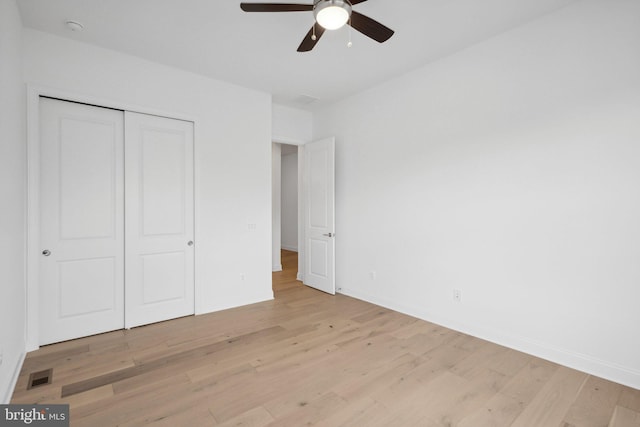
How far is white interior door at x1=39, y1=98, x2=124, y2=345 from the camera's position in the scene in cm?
296

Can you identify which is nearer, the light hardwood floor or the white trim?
the light hardwood floor

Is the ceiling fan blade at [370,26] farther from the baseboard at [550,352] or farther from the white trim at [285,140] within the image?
the baseboard at [550,352]

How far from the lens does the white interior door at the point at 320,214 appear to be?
4.70m

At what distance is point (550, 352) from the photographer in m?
2.70

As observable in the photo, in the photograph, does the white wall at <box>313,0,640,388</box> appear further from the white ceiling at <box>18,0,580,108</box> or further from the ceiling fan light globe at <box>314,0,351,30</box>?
the ceiling fan light globe at <box>314,0,351,30</box>

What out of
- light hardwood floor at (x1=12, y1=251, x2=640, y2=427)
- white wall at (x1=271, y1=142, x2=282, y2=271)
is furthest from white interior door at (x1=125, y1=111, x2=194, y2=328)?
white wall at (x1=271, y1=142, x2=282, y2=271)

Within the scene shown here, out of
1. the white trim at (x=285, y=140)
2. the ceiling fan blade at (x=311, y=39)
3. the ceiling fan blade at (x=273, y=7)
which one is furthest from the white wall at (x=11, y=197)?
the white trim at (x=285, y=140)

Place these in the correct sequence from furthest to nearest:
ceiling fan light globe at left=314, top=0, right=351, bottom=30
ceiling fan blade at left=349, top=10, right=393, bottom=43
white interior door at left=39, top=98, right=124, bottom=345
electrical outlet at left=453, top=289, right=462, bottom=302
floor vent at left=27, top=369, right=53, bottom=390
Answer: electrical outlet at left=453, top=289, right=462, bottom=302 < white interior door at left=39, top=98, right=124, bottom=345 < floor vent at left=27, top=369, right=53, bottom=390 < ceiling fan blade at left=349, top=10, right=393, bottom=43 < ceiling fan light globe at left=314, top=0, right=351, bottom=30

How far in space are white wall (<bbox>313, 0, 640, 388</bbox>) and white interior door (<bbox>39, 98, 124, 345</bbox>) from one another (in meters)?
3.13

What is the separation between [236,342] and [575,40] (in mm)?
3975

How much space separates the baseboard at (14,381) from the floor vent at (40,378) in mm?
88

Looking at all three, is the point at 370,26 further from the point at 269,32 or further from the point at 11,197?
the point at 11,197

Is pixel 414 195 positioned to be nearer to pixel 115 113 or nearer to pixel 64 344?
pixel 115 113

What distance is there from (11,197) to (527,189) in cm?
419
